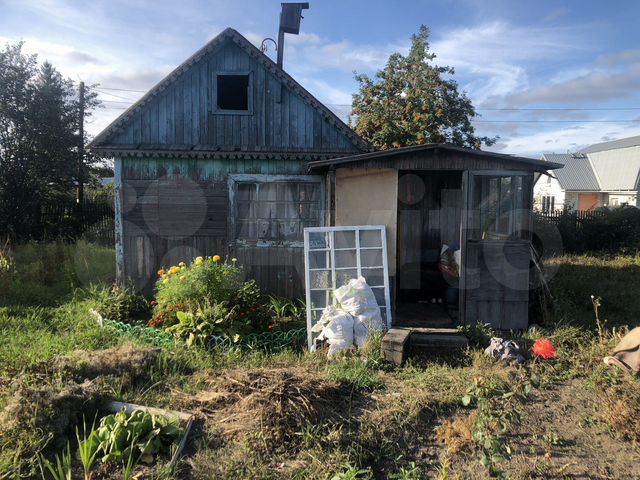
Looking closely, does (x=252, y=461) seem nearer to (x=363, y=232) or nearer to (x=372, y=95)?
(x=363, y=232)

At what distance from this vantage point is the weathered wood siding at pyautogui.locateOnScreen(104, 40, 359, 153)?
29.5 ft

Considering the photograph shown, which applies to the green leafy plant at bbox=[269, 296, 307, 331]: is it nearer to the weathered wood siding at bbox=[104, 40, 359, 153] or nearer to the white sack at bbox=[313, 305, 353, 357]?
the white sack at bbox=[313, 305, 353, 357]

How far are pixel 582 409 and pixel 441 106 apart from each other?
1583cm

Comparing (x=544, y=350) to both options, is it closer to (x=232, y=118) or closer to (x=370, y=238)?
(x=370, y=238)

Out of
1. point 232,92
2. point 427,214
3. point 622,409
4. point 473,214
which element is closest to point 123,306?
point 232,92

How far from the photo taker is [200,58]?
8953 millimetres

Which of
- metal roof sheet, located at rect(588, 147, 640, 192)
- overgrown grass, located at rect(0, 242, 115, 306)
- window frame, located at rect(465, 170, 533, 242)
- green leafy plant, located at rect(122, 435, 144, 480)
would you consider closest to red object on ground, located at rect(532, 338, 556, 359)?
window frame, located at rect(465, 170, 533, 242)

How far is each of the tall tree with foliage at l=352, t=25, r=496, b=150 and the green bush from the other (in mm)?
13465

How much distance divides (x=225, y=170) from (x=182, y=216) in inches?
46.2

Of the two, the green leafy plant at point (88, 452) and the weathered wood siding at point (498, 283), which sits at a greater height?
the weathered wood siding at point (498, 283)

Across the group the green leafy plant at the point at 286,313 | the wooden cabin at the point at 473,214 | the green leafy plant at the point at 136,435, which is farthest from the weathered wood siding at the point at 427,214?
the green leafy plant at the point at 136,435

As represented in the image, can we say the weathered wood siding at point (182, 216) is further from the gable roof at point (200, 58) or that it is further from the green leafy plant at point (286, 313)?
the green leafy plant at point (286, 313)

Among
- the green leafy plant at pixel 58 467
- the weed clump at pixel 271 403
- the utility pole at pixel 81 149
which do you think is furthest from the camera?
the utility pole at pixel 81 149

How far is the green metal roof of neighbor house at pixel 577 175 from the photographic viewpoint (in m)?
32.8
